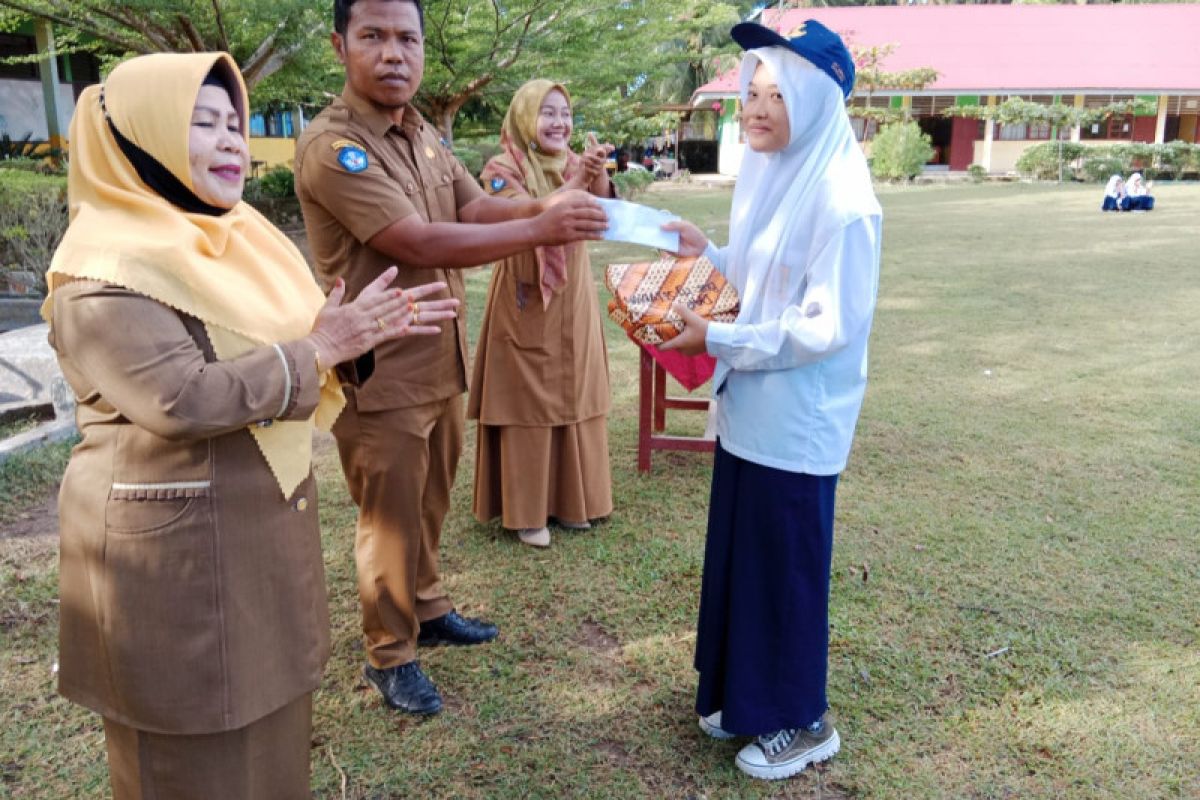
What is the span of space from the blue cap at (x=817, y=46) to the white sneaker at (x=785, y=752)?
166 centimetres

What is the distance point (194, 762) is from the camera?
175 centimetres

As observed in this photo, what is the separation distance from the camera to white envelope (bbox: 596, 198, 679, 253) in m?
2.38

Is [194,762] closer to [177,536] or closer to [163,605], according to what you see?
[163,605]

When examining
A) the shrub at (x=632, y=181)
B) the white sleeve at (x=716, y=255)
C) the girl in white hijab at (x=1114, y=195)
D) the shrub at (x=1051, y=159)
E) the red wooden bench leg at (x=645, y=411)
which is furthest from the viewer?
the shrub at (x=1051, y=159)

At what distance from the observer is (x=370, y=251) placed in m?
2.50

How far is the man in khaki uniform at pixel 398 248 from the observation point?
2.36 m

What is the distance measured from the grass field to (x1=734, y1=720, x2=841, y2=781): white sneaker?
0.04 metres

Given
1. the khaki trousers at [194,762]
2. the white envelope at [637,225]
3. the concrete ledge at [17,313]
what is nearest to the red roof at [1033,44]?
the concrete ledge at [17,313]

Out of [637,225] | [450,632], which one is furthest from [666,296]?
[450,632]

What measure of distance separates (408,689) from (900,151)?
83.3ft

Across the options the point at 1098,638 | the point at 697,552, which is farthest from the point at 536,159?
the point at 1098,638

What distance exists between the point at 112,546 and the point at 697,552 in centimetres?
249

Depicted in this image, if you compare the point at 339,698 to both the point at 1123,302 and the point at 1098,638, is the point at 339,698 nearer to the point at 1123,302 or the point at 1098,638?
the point at 1098,638

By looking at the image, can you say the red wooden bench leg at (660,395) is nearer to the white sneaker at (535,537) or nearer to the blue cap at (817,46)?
the white sneaker at (535,537)
